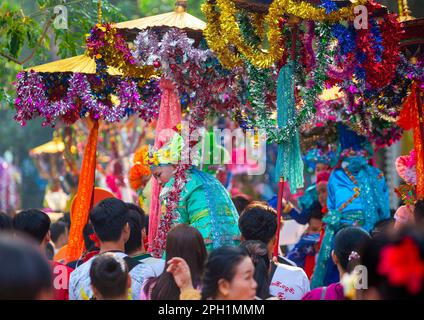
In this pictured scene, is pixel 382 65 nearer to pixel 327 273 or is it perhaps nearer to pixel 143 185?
pixel 327 273

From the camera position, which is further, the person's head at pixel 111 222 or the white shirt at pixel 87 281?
the person's head at pixel 111 222

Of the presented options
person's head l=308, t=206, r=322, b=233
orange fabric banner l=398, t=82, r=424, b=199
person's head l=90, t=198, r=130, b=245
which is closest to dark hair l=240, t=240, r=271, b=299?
person's head l=90, t=198, r=130, b=245

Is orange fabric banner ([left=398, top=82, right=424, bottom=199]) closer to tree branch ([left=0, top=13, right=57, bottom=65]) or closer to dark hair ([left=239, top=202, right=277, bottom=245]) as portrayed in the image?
dark hair ([left=239, top=202, right=277, bottom=245])

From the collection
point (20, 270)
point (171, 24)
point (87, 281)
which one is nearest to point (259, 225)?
point (87, 281)

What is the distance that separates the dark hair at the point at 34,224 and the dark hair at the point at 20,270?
3431mm

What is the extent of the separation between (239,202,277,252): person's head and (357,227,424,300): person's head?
2.76 meters

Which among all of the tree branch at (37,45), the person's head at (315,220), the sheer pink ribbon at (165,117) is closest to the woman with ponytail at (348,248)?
the sheer pink ribbon at (165,117)

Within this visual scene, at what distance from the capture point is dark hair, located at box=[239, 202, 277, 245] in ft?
20.1

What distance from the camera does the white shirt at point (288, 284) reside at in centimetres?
580

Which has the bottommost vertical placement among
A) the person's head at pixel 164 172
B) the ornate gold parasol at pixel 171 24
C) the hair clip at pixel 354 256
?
the hair clip at pixel 354 256

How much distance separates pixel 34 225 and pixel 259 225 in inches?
64.0

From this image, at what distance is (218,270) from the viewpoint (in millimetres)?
4414

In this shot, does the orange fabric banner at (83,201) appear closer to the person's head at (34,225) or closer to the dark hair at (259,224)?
the person's head at (34,225)

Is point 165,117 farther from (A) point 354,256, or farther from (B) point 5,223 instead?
(A) point 354,256
